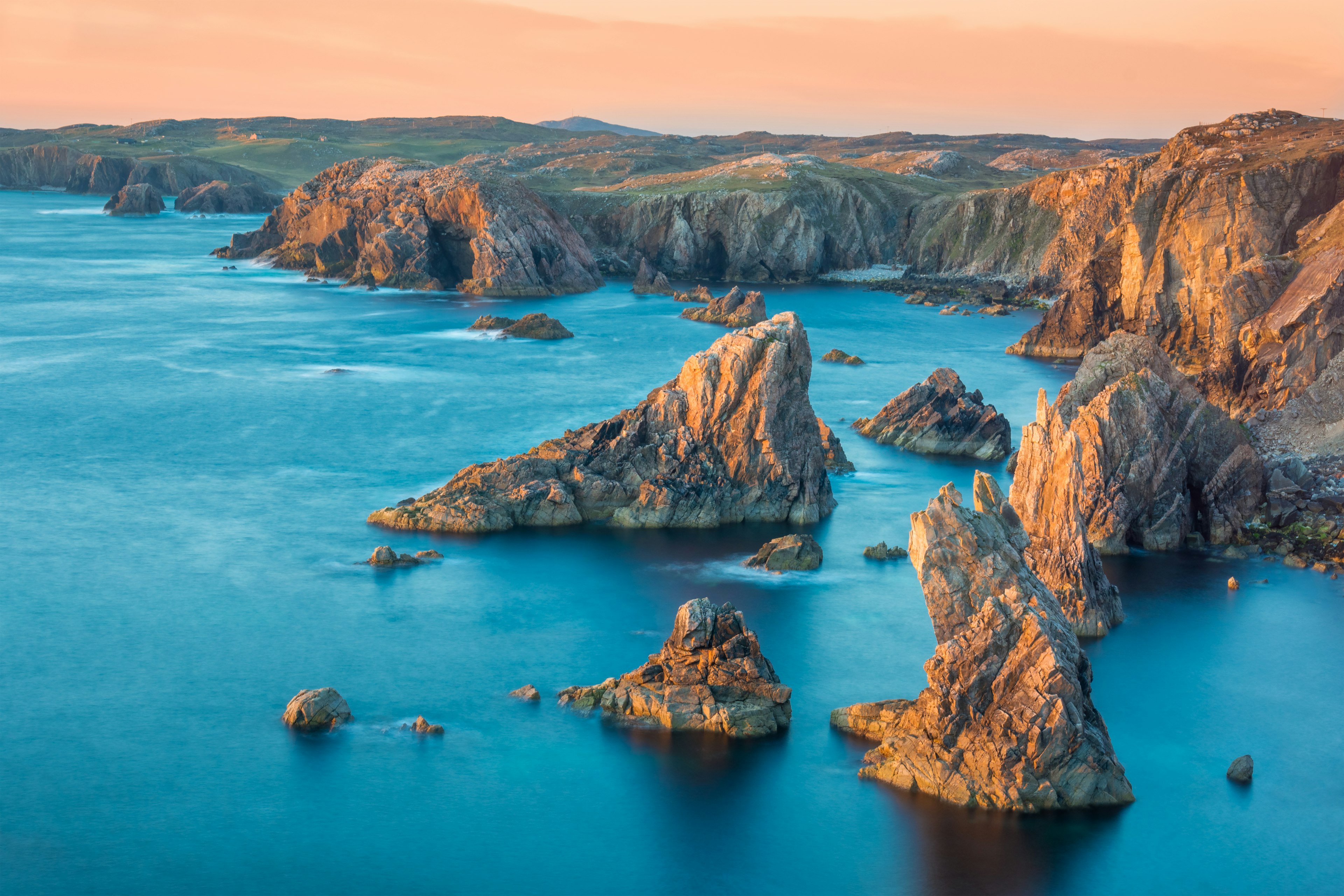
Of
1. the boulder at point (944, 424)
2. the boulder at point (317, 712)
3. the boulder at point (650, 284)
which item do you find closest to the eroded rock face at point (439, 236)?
the boulder at point (650, 284)

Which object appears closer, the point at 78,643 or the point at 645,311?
the point at 78,643

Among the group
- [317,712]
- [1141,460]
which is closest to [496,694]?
[317,712]

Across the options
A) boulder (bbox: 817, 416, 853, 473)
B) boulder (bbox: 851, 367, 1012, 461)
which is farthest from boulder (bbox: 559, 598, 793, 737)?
boulder (bbox: 851, 367, 1012, 461)

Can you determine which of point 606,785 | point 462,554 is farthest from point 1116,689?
point 462,554

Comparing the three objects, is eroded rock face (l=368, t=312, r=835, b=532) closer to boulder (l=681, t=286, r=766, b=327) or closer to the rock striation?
the rock striation

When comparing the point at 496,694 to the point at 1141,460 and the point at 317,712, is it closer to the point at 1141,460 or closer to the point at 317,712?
the point at 317,712

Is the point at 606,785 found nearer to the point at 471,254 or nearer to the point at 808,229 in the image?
the point at 471,254
